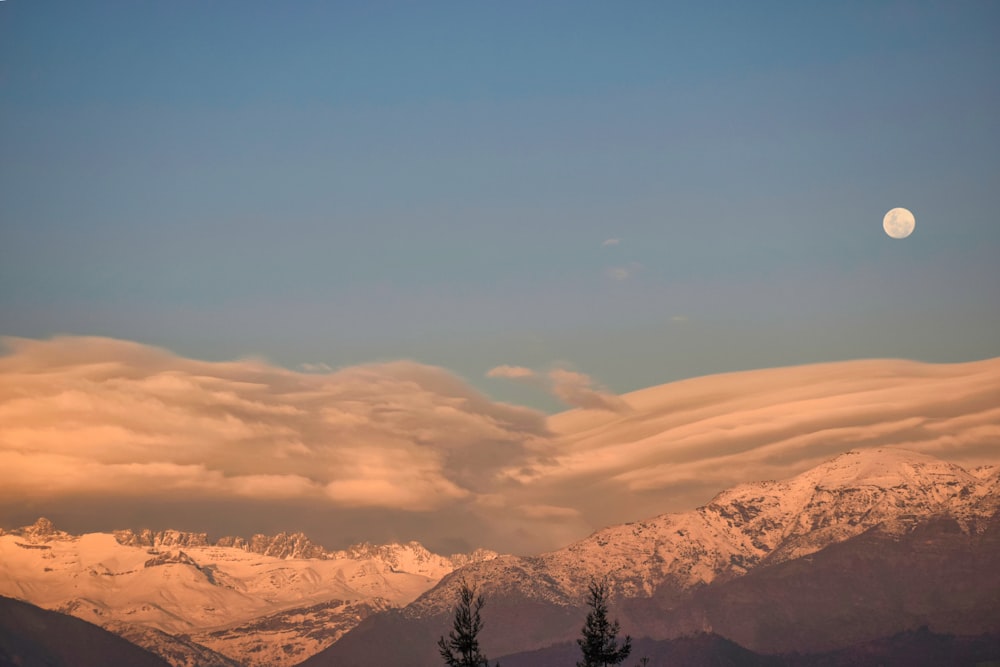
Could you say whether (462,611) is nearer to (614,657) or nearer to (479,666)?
(479,666)

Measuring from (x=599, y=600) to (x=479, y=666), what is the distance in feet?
47.1

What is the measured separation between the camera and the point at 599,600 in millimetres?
125125

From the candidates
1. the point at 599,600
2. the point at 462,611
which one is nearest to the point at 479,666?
the point at 462,611

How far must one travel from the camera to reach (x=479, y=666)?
11750 centimetres

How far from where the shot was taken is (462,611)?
115750mm

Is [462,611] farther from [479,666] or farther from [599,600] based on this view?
[599,600]

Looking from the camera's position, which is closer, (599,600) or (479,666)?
(479,666)

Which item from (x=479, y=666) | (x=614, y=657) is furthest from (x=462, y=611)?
(x=614, y=657)

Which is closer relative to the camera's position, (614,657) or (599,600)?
(614,657)

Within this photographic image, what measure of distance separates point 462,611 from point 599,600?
15.9m

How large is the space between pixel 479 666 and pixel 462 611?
5.78 meters

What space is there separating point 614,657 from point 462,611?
14.0 m
